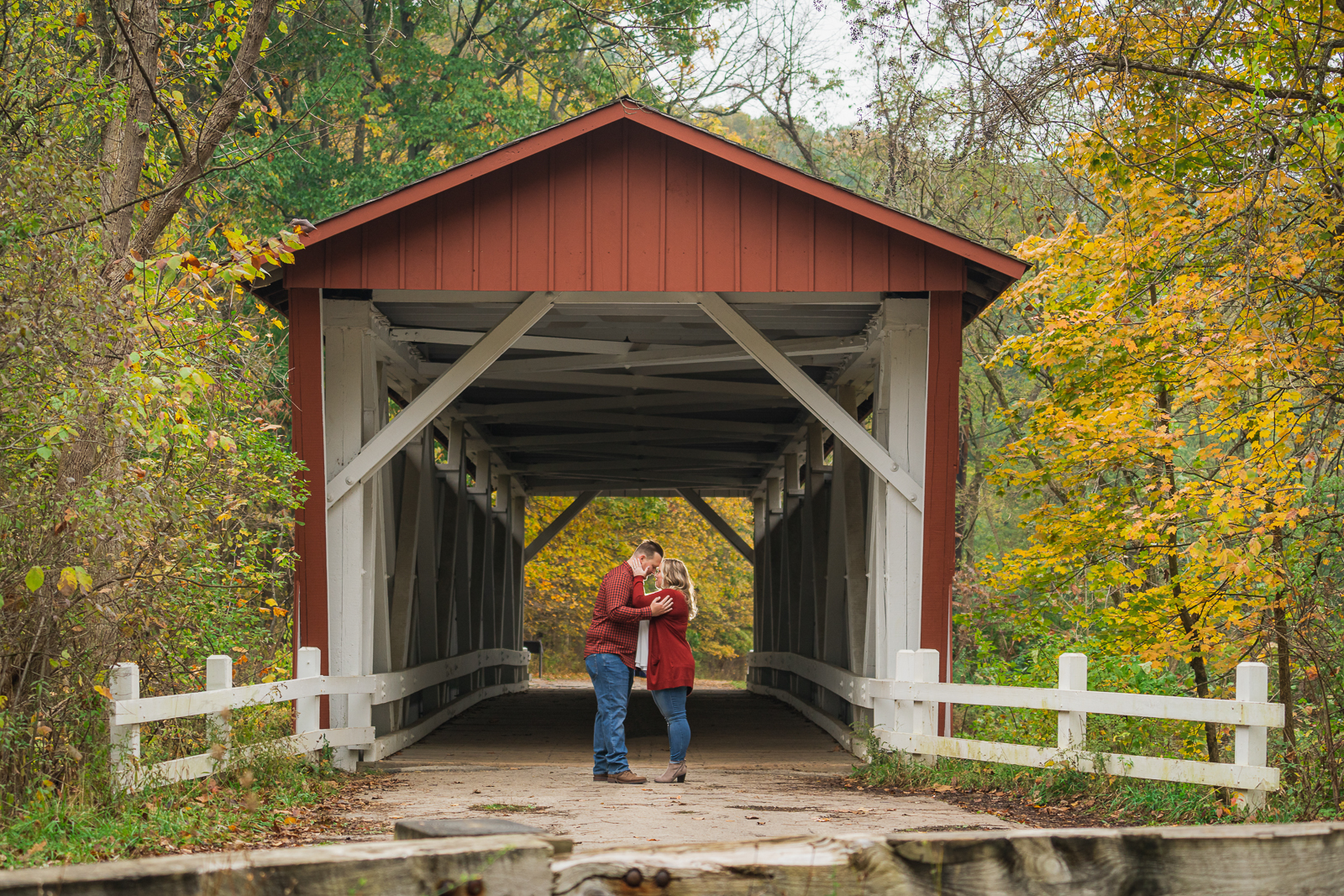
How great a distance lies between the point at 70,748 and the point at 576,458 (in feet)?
42.0

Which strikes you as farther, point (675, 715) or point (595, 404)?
point (595, 404)

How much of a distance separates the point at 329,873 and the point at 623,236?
244 inches

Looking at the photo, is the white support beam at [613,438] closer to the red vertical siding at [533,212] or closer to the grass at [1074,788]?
the red vertical siding at [533,212]

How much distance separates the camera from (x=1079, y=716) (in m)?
6.54

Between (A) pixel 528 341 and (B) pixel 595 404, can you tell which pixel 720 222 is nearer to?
(A) pixel 528 341

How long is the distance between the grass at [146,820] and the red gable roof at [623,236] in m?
3.45

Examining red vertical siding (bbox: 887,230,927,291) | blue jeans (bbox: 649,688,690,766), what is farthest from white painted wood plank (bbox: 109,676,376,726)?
red vertical siding (bbox: 887,230,927,291)

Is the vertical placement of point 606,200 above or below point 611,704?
above

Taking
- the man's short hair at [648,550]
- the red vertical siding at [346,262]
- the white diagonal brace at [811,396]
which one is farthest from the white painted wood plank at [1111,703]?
the red vertical siding at [346,262]

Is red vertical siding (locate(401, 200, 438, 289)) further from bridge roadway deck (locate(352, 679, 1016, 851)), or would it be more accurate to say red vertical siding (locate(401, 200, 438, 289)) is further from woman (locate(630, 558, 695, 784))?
bridge roadway deck (locate(352, 679, 1016, 851))

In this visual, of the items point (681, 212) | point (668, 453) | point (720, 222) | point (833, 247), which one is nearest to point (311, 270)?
point (681, 212)

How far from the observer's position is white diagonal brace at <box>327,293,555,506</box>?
8.34 metres

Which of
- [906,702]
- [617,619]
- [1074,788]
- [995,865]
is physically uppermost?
[995,865]

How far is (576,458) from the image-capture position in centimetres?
1767
